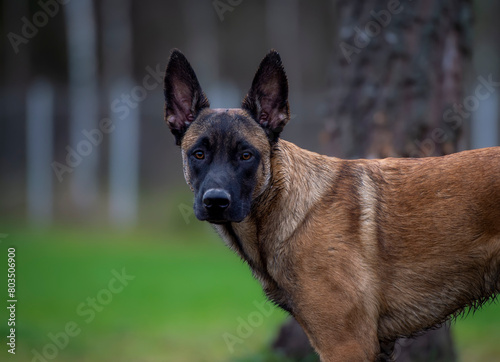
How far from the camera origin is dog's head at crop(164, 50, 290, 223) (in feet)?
11.9

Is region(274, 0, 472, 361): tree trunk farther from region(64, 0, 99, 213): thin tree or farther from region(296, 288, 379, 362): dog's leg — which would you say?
region(64, 0, 99, 213): thin tree

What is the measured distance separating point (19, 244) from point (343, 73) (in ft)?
25.5

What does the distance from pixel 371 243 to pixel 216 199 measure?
A: 97 cm

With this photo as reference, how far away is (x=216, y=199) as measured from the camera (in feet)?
11.6

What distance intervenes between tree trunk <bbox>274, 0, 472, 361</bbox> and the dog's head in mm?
1665

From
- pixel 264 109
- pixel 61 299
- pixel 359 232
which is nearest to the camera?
pixel 359 232

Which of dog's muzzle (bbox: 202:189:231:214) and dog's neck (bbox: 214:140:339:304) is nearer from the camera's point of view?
dog's muzzle (bbox: 202:189:231:214)

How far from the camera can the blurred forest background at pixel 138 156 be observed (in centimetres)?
624

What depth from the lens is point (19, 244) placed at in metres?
11.1

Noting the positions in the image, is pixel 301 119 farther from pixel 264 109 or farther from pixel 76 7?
pixel 264 109

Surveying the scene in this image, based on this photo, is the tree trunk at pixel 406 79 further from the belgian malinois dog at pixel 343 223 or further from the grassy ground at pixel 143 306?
the grassy ground at pixel 143 306

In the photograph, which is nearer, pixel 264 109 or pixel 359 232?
pixel 359 232

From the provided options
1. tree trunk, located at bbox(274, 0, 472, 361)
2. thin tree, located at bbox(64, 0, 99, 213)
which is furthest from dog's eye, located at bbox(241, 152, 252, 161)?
thin tree, located at bbox(64, 0, 99, 213)

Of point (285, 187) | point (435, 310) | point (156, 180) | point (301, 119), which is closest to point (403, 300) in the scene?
point (435, 310)
